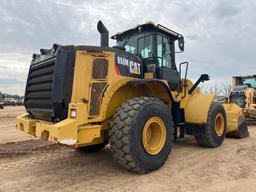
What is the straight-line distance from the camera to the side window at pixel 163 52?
6.72 metres

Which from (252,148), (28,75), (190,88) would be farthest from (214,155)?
(28,75)

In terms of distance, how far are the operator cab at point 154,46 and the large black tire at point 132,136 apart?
4.88 ft

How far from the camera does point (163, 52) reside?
6.85m

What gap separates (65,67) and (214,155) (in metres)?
3.90

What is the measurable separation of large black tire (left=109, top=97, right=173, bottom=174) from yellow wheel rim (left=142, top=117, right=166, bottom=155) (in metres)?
0.12

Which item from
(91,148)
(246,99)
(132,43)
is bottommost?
(91,148)

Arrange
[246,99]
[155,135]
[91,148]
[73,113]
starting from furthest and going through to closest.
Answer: [246,99], [91,148], [155,135], [73,113]

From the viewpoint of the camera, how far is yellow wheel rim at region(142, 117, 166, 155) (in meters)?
5.33

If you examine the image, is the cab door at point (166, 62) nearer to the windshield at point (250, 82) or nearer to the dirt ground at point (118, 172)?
the dirt ground at point (118, 172)

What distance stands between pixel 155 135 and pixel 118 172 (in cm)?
98

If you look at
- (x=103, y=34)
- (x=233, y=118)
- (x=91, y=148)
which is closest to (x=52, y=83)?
(x=103, y=34)

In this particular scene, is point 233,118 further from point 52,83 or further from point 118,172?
point 52,83

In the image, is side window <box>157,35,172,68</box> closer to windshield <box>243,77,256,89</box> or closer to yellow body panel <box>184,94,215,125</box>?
yellow body panel <box>184,94,215,125</box>

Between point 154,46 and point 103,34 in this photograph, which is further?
point 154,46
